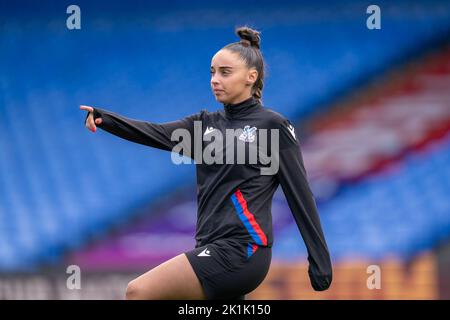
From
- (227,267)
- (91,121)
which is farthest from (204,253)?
(91,121)

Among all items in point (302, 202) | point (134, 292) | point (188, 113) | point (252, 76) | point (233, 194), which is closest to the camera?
point (134, 292)

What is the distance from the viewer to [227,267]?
11.8ft

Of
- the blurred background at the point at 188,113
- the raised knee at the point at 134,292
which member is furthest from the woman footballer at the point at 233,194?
the blurred background at the point at 188,113

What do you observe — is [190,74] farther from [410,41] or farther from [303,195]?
[303,195]

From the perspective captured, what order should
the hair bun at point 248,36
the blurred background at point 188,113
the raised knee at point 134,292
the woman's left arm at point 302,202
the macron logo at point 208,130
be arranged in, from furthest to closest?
the blurred background at point 188,113
the hair bun at point 248,36
the macron logo at point 208,130
the woman's left arm at point 302,202
the raised knee at point 134,292

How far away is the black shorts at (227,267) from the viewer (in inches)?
141

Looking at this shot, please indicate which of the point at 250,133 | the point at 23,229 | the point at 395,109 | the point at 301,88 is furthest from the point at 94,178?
the point at 250,133

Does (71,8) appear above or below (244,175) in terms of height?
above

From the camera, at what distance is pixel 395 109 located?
7.04 metres

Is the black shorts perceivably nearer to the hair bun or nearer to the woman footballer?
the woman footballer

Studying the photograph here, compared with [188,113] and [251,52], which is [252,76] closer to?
[251,52]

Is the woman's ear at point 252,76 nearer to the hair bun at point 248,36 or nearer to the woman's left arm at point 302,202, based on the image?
the hair bun at point 248,36

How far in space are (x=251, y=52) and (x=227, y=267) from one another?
42.6 inches

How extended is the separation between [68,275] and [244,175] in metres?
3.78
